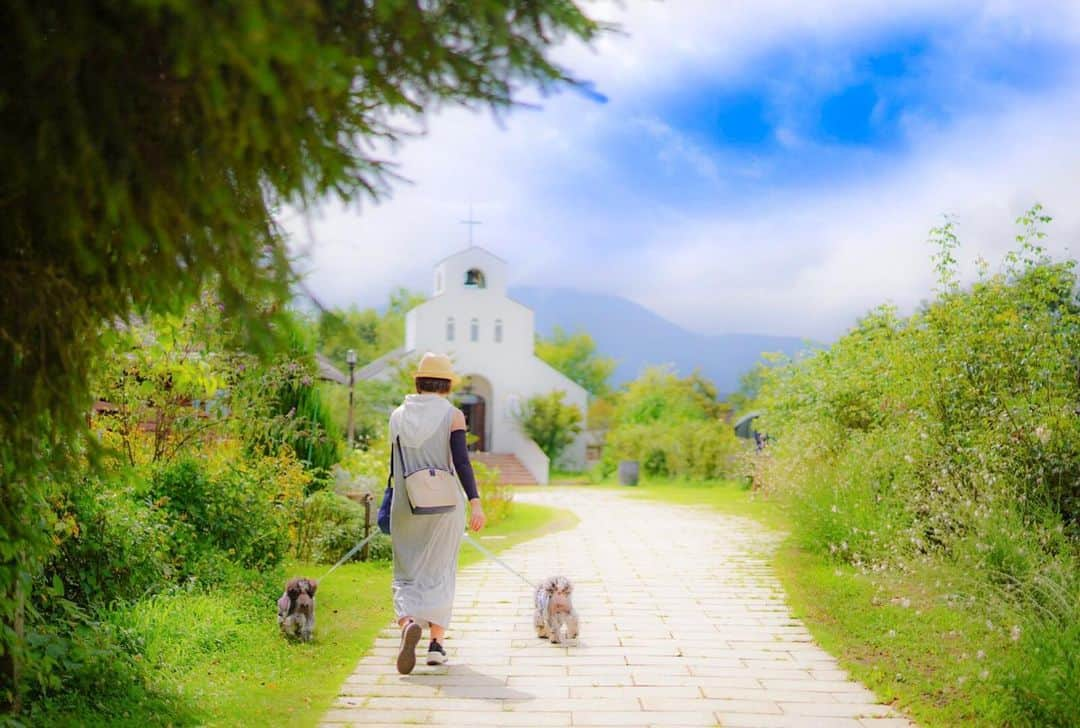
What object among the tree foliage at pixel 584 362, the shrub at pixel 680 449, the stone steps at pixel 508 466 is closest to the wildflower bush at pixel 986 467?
the shrub at pixel 680 449

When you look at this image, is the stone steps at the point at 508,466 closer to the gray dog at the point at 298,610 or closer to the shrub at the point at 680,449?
the shrub at the point at 680,449

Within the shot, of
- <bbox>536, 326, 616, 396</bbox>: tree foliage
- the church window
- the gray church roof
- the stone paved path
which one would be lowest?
the stone paved path

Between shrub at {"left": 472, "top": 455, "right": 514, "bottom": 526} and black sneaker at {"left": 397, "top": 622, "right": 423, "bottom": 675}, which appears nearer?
black sneaker at {"left": 397, "top": 622, "right": 423, "bottom": 675}

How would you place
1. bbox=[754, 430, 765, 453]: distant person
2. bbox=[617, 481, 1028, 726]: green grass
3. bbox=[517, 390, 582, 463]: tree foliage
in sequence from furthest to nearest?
bbox=[517, 390, 582, 463]: tree foliage < bbox=[754, 430, 765, 453]: distant person < bbox=[617, 481, 1028, 726]: green grass

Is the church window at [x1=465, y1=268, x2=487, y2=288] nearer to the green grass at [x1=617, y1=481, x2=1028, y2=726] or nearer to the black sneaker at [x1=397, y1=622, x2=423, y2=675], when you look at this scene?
the green grass at [x1=617, y1=481, x2=1028, y2=726]

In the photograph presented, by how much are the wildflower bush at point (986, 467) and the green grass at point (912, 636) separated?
0.10 m

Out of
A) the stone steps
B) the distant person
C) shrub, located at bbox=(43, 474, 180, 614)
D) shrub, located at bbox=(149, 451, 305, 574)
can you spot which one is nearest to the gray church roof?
the stone steps

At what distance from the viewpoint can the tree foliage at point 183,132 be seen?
2166 millimetres

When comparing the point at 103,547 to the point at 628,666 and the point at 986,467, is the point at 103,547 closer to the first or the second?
the point at 628,666

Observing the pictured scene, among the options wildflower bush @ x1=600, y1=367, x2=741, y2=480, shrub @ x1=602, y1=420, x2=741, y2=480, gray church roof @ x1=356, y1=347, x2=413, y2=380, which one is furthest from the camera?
gray church roof @ x1=356, y1=347, x2=413, y2=380

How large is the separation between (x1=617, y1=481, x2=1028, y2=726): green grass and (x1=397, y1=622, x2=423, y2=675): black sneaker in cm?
249

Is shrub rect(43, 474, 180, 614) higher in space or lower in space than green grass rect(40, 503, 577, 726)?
higher

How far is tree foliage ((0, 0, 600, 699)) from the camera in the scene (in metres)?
2.17

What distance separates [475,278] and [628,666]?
34124mm
